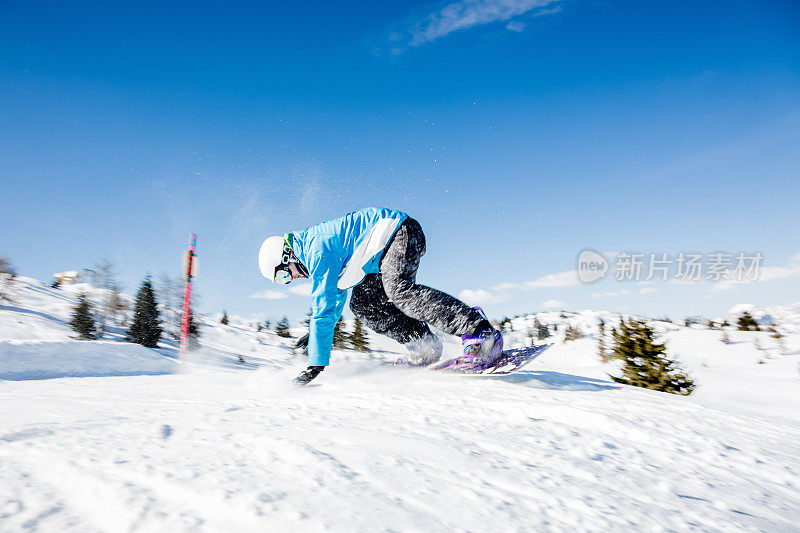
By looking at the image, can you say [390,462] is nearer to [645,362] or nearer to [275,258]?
[275,258]

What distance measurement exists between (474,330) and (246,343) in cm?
1792

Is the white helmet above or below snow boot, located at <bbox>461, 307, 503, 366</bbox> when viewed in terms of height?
above

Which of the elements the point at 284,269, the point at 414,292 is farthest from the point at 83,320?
the point at 414,292

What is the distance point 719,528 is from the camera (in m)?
0.85

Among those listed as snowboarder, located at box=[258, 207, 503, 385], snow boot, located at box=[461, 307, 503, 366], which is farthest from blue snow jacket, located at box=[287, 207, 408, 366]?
snow boot, located at box=[461, 307, 503, 366]

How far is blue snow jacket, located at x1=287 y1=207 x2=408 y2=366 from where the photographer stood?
2832mm

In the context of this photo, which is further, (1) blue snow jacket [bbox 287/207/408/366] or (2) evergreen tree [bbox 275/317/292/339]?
(2) evergreen tree [bbox 275/317/292/339]

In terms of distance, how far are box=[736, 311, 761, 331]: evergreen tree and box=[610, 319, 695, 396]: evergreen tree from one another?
6.50 m

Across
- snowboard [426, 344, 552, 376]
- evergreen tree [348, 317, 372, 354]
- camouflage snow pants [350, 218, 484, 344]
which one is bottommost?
evergreen tree [348, 317, 372, 354]

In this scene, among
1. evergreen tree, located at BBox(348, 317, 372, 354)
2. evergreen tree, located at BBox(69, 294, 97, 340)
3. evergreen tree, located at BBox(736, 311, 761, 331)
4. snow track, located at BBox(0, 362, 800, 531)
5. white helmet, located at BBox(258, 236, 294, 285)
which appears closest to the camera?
snow track, located at BBox(0, 362, 800, 531)

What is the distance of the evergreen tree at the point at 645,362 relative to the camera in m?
6.12

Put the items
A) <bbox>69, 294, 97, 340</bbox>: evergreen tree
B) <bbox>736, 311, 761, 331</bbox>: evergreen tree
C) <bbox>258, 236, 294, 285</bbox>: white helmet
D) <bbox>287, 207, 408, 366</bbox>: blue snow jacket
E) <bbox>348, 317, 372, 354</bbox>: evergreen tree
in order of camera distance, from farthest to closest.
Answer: <bbox>348, 317, 372, 354</bbox>: evergreen tree < <bbox>69, 294, 97, 340</bbox>: evergreen tree < <bbox>736, 311, 761, 331</bbox>: evergreen tree < <bbox>258, 236, 294, 285</bbox>: white helmet < <bbox>287, 207, 408, 366</bbox>: blue snow jacket

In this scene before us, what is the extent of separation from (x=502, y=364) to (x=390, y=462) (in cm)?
206

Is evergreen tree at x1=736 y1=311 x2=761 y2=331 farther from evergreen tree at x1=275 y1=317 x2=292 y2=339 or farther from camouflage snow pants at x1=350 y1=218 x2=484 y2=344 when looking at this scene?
evergreen tree at x1=275 y1=317 x2=292 y2=339
